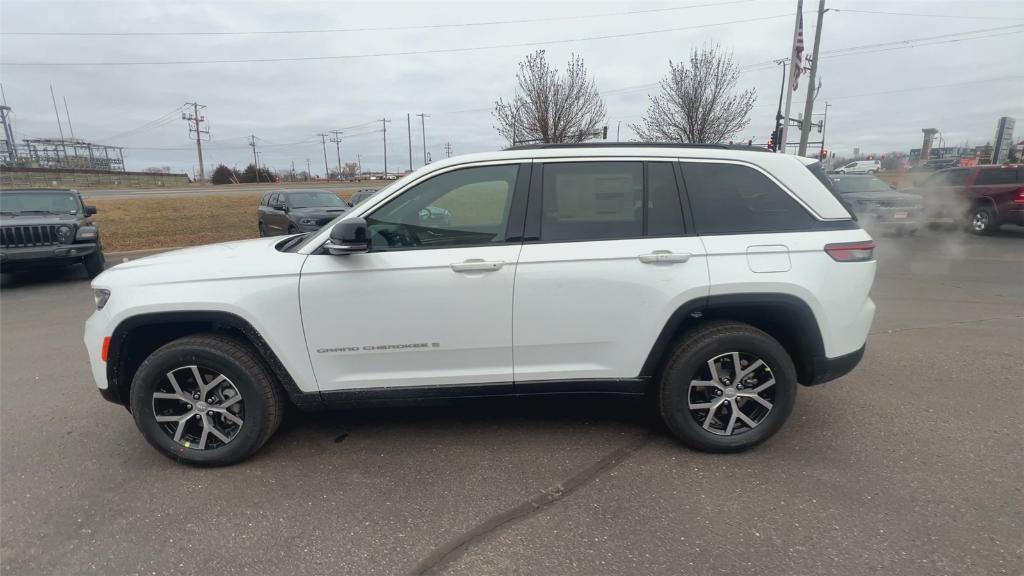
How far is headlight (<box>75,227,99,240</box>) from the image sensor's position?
8.91 meters

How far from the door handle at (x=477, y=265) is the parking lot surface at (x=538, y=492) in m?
0.85

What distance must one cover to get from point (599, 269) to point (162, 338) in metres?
2.65

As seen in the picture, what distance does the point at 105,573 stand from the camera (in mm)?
2328

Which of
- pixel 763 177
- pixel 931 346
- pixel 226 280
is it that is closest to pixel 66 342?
pixel 226 280

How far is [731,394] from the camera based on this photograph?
10.2ft

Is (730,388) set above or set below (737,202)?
below

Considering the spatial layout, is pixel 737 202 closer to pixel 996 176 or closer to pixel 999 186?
pixel 999 186

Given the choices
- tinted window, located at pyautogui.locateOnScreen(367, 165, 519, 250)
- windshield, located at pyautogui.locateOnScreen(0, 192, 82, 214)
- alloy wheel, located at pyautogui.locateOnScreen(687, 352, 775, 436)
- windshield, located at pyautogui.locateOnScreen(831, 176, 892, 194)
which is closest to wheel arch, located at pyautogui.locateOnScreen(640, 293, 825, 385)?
alloy wheel, located at pyautogui.locateOnScreen(687, 352, 775, 436)

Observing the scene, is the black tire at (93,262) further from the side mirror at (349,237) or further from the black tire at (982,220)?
the black tire at (982,220)

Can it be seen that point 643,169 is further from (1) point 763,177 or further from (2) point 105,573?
(2) point 105,573

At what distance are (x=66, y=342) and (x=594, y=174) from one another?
19.6 feet

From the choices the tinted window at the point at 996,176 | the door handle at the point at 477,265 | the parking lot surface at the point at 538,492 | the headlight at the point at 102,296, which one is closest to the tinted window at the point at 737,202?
the door handle at the point at 477,265

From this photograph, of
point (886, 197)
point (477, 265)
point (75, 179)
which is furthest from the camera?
point (75, 179)

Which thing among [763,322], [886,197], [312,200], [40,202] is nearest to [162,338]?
[763,322]
